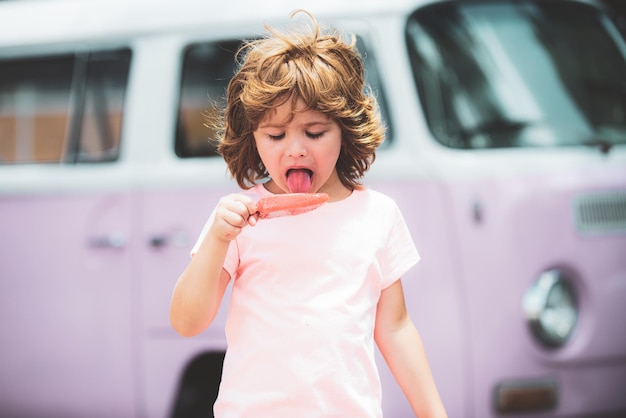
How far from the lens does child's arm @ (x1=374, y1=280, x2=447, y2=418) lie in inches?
76.7

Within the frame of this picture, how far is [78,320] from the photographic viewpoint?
147 inches

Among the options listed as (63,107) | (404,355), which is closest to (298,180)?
(404,355)

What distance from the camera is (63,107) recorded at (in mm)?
4004

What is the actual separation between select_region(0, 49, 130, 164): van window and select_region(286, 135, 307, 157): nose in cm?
216

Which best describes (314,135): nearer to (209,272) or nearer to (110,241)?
(209,272)

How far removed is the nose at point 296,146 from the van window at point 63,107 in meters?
2.16

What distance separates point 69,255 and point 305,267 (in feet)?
7.28

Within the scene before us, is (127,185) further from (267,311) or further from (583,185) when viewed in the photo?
(267,311)

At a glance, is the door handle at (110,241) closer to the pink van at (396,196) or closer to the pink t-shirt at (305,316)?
the pink van at (396,196)

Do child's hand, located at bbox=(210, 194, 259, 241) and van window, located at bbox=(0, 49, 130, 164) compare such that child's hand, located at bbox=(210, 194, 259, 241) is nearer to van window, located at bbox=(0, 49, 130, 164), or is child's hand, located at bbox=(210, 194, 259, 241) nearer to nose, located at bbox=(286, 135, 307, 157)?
nose, located at bbox=(286, 135, 307, 157)

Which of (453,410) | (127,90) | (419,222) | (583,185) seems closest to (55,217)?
(127,90)

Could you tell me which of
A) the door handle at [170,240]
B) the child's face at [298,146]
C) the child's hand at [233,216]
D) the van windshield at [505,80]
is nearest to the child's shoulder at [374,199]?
the child's face at [298,146]

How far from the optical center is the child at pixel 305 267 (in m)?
1.75

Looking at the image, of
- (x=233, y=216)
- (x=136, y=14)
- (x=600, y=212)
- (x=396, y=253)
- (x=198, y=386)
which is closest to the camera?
(x=233, y=216)
